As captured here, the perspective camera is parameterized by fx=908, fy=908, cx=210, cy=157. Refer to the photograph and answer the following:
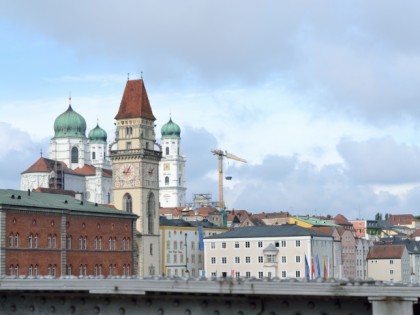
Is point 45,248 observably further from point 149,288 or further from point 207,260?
point 149,288

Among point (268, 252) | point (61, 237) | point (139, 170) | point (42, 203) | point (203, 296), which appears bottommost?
point (203, 296)

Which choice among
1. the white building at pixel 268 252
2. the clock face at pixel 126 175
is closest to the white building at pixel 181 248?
the white building at pixel 268 252

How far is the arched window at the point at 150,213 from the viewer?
156750 mm

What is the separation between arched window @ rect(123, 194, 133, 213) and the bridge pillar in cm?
11651

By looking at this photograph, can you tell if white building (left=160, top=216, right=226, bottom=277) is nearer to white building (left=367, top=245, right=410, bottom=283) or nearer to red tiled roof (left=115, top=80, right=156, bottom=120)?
red tiled roof (left=115, top=80, right=156, bottom=120)

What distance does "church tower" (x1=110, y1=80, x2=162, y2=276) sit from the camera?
154750 mm

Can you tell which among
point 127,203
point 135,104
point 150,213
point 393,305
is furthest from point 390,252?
point 393,305

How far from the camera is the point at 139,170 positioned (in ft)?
514

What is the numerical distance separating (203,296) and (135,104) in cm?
11709

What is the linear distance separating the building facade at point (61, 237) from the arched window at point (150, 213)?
2123cm

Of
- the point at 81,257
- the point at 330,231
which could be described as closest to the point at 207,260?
the point at 330,231

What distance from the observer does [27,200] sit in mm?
114938

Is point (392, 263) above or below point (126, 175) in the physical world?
below

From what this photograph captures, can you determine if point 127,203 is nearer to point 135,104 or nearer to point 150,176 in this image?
point 150,176
